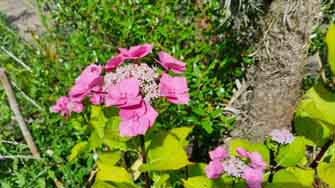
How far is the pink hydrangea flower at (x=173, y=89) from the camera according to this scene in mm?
1104

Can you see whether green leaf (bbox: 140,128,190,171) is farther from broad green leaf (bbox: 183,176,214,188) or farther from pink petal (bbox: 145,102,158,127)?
pink petal (bbox: 145,102,158,127)

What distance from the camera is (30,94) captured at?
2.32m

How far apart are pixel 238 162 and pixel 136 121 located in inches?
10.7

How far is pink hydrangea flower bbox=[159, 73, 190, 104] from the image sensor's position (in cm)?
110

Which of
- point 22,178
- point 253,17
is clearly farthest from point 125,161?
point 253,17

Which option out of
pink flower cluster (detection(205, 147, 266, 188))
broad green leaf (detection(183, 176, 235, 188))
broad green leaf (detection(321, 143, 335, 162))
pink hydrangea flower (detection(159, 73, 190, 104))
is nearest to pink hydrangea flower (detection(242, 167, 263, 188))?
pink flower cluster (detection(205, 147, 266, 188))

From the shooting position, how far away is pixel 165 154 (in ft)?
4.11

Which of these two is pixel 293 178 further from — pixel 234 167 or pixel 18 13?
pixel 18 13

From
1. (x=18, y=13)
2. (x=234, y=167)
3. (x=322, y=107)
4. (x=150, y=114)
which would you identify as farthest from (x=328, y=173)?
(x=18, y=13)

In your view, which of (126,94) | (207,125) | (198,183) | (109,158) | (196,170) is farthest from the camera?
(207,125)

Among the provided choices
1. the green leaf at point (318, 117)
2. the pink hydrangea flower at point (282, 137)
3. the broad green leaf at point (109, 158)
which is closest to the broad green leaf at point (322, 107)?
the green leaf at point (318, 117)

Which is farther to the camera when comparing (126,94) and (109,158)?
(109,158)

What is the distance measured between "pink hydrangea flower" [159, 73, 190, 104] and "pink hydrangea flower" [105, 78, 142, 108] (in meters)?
0.07

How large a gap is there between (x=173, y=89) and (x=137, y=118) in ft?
0.38
